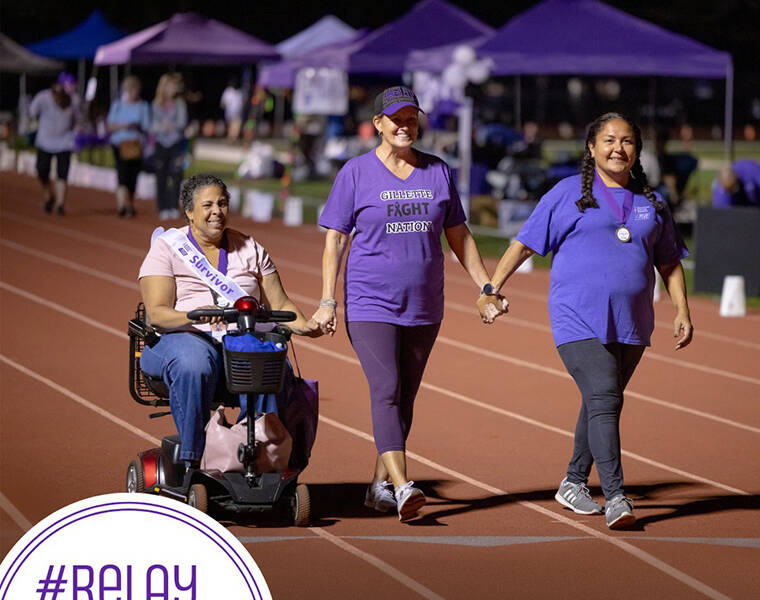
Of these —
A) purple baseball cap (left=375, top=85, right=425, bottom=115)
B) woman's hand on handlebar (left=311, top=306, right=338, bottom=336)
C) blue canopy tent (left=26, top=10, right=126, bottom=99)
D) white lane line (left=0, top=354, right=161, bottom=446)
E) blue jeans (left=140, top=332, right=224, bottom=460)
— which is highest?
blue canopy tent (left=26, top=10, right=126, bottom=99)

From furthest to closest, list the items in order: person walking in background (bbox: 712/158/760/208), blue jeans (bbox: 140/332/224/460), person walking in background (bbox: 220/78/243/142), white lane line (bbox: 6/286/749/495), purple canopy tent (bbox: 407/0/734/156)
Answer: person walking in background (bbox: 220/78/243/142), purple canopy tent (bbox: 407/0/734/156), person walking in background (bbox: 712/158/760/208), white lane line (bbox: 6/286/749/495), blue jeans (bbox: 140/332/224/460)

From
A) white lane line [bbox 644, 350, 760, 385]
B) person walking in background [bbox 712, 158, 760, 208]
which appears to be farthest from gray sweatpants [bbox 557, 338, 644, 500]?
person walking in background [bbox 712, 158, 760, 208]

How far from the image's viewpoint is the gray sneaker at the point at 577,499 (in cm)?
701

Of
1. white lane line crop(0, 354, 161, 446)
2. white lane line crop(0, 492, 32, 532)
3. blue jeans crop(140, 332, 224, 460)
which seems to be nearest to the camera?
blue jeans crop(140, 332, 224, 460)

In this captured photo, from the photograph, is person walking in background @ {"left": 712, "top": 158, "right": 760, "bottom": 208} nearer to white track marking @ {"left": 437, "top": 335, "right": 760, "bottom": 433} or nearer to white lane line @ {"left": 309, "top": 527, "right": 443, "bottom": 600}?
white track marking @ {"left": 437, "top": 335, "right": 760, "bottom": 433}

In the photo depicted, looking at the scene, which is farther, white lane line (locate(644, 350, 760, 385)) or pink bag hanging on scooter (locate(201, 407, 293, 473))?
white lane line (locate(644, 350, 760, 385))

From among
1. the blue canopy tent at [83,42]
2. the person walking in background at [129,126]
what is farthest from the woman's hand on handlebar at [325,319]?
the blue canopy tent at [83,42]

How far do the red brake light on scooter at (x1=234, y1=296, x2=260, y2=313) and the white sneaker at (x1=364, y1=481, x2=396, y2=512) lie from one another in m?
1.10

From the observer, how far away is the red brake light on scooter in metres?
6.50

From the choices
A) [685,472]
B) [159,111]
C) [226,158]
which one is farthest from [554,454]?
[226,158]

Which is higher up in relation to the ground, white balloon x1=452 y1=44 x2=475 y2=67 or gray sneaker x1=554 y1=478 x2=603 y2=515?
white balloon x1=452 y1=44 x2=475 y2=67

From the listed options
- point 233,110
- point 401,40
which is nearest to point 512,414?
point 401,40

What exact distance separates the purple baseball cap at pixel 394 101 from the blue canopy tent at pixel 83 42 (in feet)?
112

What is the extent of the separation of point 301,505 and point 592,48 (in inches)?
610
